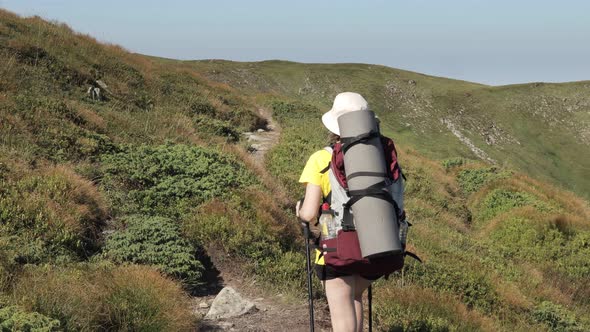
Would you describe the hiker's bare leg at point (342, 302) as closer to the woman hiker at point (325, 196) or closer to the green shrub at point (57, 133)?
the woman hiker at point (325, 196)

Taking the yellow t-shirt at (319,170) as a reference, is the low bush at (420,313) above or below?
below

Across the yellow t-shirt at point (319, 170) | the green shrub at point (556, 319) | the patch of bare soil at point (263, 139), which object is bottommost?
the green shrub at point (556, 319)

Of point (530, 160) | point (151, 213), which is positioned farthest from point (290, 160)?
point (530, 160)

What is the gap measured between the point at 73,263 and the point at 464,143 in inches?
2109

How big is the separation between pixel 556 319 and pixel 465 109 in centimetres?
5556

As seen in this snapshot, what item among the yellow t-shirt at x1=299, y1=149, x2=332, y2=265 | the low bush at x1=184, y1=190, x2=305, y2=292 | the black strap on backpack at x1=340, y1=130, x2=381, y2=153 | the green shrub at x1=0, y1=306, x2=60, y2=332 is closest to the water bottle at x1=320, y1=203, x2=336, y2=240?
the yellow t-shirt at x1=299, y1=149, x2=332, y2=265

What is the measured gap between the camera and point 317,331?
21.3 feet

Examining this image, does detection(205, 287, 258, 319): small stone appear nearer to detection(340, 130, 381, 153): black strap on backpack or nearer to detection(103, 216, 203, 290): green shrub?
detection(103, 216, 203, 290): green shrub

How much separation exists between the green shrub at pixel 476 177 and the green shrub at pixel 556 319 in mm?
12301

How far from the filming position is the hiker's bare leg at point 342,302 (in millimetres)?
4289

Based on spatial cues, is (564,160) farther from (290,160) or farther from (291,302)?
(291,302)

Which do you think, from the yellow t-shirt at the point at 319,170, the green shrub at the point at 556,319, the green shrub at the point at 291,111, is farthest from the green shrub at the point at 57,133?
the green shrub at the point at 291,111

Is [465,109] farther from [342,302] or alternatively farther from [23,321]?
[23,321]

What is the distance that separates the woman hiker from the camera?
425 cm
